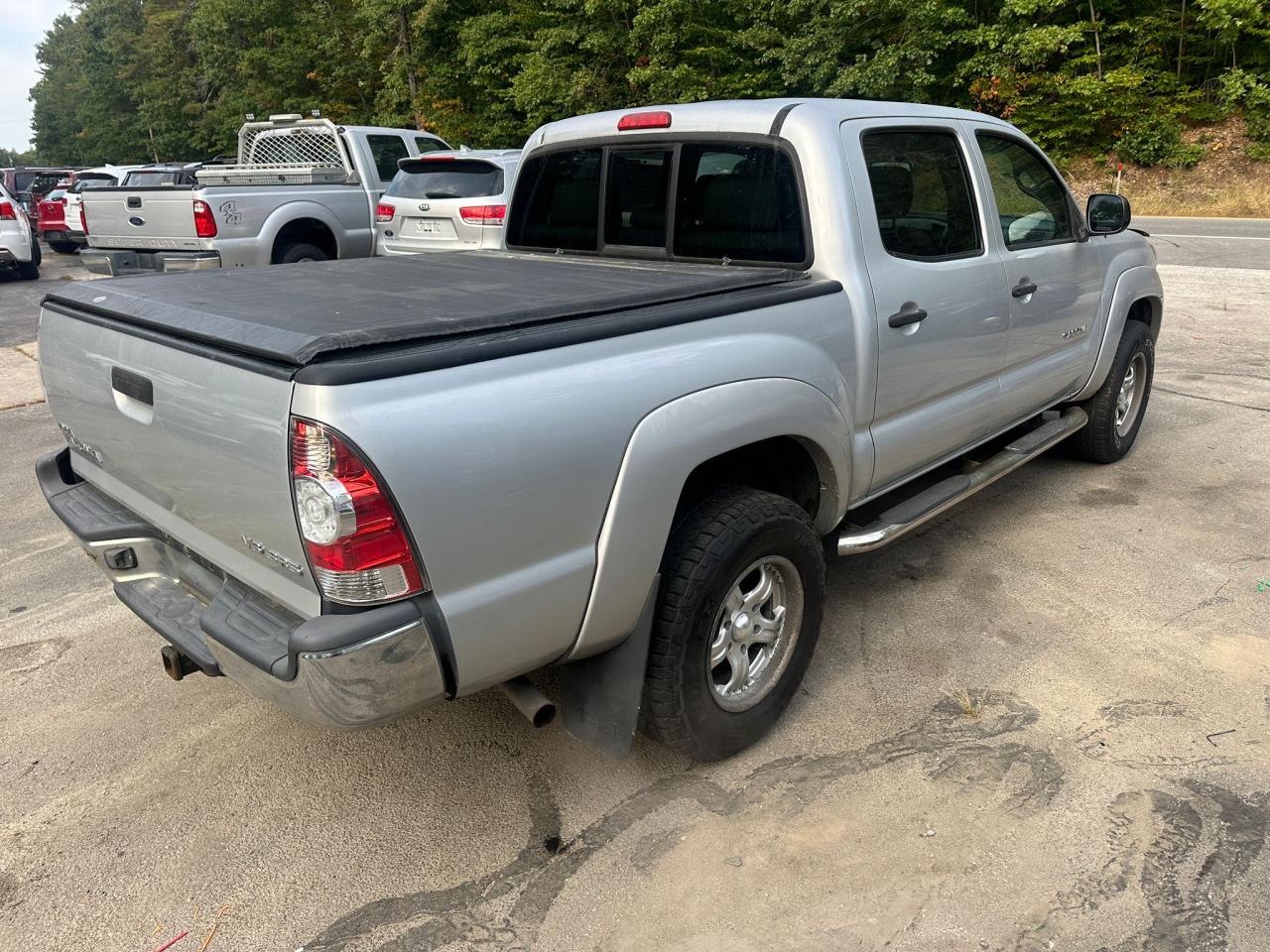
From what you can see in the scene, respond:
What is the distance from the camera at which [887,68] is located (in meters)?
20.9

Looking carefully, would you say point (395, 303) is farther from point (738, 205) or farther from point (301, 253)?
point (301, 253)

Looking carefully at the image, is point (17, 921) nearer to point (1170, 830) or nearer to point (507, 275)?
point (507, 275)

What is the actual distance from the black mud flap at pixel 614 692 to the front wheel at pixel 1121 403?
145 inches

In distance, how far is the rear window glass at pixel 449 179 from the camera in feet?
29.3

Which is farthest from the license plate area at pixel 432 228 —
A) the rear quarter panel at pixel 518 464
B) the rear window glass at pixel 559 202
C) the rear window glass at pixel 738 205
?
the rear quarter panel at pixel 518 464

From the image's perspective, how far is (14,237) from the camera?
14500 mm

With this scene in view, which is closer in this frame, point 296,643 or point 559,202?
point 296,643

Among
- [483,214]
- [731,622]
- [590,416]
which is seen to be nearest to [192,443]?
[590,416]

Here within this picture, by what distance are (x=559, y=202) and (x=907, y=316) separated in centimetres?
170

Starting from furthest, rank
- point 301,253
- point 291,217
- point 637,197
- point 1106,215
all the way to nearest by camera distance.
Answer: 1. point 301,253
2. point 291,217
3. point 1106,215
4. point 637,197

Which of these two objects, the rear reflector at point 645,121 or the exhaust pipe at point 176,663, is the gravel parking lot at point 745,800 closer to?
the exhaust pipe at point 176,663

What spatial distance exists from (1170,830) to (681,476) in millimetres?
1640

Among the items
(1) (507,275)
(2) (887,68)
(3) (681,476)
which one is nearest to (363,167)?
(1) (507,275)

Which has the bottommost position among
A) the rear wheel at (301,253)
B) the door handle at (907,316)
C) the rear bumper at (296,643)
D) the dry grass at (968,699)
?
the dry grass at (968,699)
